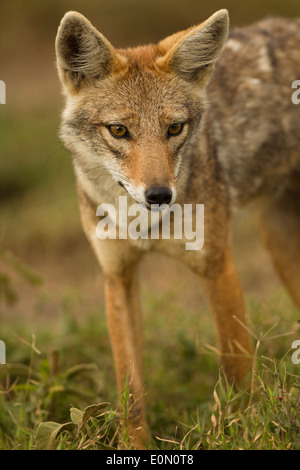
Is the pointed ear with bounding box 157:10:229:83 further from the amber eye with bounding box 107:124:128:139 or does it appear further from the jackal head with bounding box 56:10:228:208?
the amber eye with bounding box 107:124:128:139

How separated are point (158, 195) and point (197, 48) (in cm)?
104

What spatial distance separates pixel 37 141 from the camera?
34.9 feet

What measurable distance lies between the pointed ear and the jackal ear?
0.34 metres

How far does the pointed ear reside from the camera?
12.6 feet

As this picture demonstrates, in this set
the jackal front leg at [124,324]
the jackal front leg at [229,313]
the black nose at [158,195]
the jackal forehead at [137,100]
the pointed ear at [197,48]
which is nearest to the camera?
the black nose at [158,195]

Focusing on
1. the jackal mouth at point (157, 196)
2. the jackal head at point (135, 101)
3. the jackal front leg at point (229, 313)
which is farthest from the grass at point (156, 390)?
the jackal head at point (135, 101)

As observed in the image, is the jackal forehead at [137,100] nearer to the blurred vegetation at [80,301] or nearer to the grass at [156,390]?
the blurred vegetation at [80,301]

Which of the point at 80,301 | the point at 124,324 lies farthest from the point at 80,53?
the point at 80,301

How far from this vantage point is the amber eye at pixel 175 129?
3804mm

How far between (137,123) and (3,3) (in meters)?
11.3

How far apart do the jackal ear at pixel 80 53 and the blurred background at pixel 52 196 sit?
1.55 ft

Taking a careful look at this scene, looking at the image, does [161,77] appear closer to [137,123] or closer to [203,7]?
[137,123]

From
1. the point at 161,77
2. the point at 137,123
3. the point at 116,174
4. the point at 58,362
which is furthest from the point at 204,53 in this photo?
the point at 58,362

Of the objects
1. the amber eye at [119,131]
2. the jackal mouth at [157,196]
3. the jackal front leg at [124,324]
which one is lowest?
the jackal front leg at [124,324]
